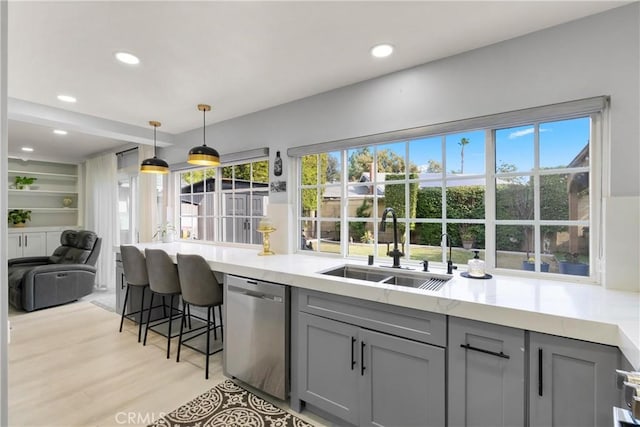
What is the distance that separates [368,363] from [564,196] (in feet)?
5.23

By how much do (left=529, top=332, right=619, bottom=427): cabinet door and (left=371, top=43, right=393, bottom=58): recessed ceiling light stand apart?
185 cm

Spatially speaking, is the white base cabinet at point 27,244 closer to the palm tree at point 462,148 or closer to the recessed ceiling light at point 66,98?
the recessed ceiling light at point 66,98

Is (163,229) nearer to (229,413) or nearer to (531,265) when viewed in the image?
(229,413)

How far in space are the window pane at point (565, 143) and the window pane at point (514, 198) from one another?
0.50 ft

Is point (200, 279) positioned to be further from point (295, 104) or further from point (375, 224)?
point (295, 104)

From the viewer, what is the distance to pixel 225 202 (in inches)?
153

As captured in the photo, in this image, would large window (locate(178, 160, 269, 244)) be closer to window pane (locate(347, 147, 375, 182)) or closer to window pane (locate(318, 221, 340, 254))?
window pane (locate(318, 221, 340, 254))

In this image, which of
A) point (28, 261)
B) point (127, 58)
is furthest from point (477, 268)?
point (28, 261)

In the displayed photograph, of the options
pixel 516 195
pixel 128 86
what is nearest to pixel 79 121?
pixel 128 86

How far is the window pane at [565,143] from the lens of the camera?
72.4 inches

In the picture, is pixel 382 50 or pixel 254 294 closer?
pixel 382 50

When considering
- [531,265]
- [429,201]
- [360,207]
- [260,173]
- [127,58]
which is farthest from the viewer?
[260,173]

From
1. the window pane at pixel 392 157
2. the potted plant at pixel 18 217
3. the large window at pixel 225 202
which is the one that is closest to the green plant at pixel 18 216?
the potted plant at pixel 18 217

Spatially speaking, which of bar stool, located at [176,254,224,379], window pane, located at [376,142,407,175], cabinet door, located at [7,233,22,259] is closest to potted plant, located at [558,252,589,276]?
window pane, located at [376,142,407,175]
